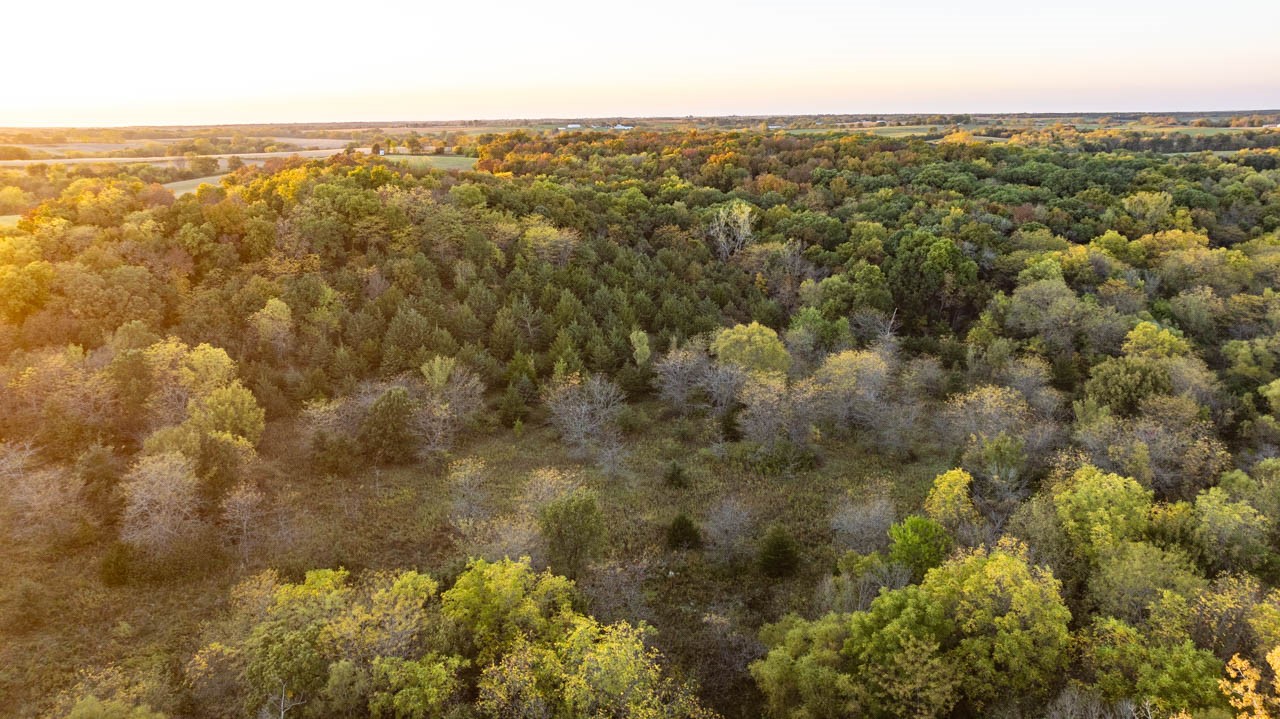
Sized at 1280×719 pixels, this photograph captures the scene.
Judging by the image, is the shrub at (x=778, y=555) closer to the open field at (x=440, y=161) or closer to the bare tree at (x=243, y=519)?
the bare tree at (x=243, y=519)

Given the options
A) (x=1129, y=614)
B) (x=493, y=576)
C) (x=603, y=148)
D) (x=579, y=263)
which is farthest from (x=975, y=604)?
(x=603, y=148)

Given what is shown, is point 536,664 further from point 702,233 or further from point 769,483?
point 702,233

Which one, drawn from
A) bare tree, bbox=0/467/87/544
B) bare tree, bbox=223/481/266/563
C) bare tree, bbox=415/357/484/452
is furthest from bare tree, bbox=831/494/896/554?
bare tree, bbox=0/467/87/544

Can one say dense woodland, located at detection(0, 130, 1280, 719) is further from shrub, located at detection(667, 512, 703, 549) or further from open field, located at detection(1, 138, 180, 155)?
open field, located at detection(1, 138, 180, 155)

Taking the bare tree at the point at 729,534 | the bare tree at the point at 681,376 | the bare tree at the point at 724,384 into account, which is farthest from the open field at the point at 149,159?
the bare tree at the point at 729,534

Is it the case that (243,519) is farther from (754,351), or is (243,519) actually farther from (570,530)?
(754,351)
